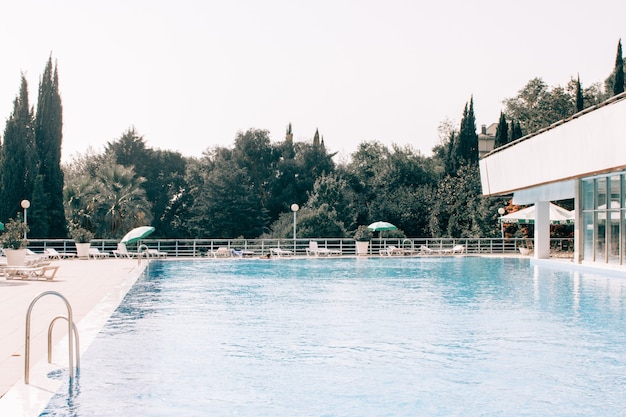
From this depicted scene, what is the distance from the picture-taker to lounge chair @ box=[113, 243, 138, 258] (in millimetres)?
29438

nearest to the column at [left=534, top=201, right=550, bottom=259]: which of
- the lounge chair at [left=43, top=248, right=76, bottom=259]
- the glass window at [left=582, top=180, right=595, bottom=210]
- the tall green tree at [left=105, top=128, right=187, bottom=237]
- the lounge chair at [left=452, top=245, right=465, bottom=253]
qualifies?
the glass window at [left=582, top=180, right=595, bottom=210]

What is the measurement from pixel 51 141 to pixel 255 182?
55.0ft

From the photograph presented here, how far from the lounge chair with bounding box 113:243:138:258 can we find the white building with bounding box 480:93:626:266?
642 inches

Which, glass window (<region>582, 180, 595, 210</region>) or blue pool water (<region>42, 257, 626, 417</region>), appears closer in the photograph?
blue pool water (<region>42, 257, 626, 417</region>)

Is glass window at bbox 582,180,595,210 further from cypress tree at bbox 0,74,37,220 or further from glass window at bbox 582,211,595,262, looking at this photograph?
cypress tree at bbox 0,74,37,220

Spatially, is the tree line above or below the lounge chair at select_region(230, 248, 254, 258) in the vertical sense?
above

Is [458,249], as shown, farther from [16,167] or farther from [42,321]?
[42,321]

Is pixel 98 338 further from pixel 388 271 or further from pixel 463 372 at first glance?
pixel 388 271

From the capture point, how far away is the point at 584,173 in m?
21.8

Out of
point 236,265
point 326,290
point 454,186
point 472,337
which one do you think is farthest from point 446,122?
point 472,337

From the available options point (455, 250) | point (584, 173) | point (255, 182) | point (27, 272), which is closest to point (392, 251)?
point (455, 250)

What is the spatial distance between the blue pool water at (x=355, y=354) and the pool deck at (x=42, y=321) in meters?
0.26

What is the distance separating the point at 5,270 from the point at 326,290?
821 cm

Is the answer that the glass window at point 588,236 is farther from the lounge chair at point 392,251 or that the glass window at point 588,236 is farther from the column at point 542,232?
the lounge chair at point 392,251
